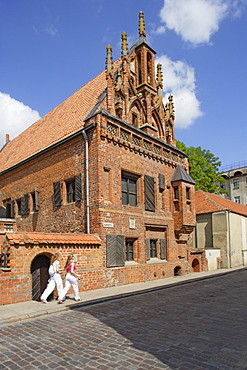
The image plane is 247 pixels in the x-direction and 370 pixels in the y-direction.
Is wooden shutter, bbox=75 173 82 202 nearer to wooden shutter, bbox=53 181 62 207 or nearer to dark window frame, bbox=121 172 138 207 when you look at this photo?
wooden shutter, bbox=53 181 62 207

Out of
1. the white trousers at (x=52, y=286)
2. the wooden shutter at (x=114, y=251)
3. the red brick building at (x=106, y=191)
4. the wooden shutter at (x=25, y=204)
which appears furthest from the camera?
the wooden shutter at (x=25, y=204)

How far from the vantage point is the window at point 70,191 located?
626 inches

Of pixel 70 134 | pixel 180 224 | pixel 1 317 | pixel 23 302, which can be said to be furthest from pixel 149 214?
pixel 1 317

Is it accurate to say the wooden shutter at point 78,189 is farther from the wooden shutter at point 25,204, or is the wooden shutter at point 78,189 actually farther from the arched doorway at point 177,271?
the arched doorway at point 177,271

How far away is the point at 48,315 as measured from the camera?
8789mm

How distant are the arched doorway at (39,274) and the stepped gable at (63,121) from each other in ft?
23.9

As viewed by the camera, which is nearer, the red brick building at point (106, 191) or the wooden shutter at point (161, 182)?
the red brick building at point (106, 191)

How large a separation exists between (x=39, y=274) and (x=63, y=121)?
1084 centimetres

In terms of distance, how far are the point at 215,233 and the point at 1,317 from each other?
19.6 metres

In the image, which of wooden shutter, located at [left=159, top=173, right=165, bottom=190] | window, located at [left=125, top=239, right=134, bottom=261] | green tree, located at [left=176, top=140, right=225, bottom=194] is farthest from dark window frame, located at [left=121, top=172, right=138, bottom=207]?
green tree, located at [left=176, top=140, right=225, bottom=194]

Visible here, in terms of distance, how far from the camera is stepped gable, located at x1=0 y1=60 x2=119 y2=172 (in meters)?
17.6

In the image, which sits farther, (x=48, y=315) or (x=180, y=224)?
(x=180, y=224)

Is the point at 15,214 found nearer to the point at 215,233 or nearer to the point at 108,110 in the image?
the point at 108,110

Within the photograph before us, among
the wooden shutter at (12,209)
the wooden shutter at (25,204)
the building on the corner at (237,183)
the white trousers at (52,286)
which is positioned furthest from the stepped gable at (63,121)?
the building on the corner at (237,183)
